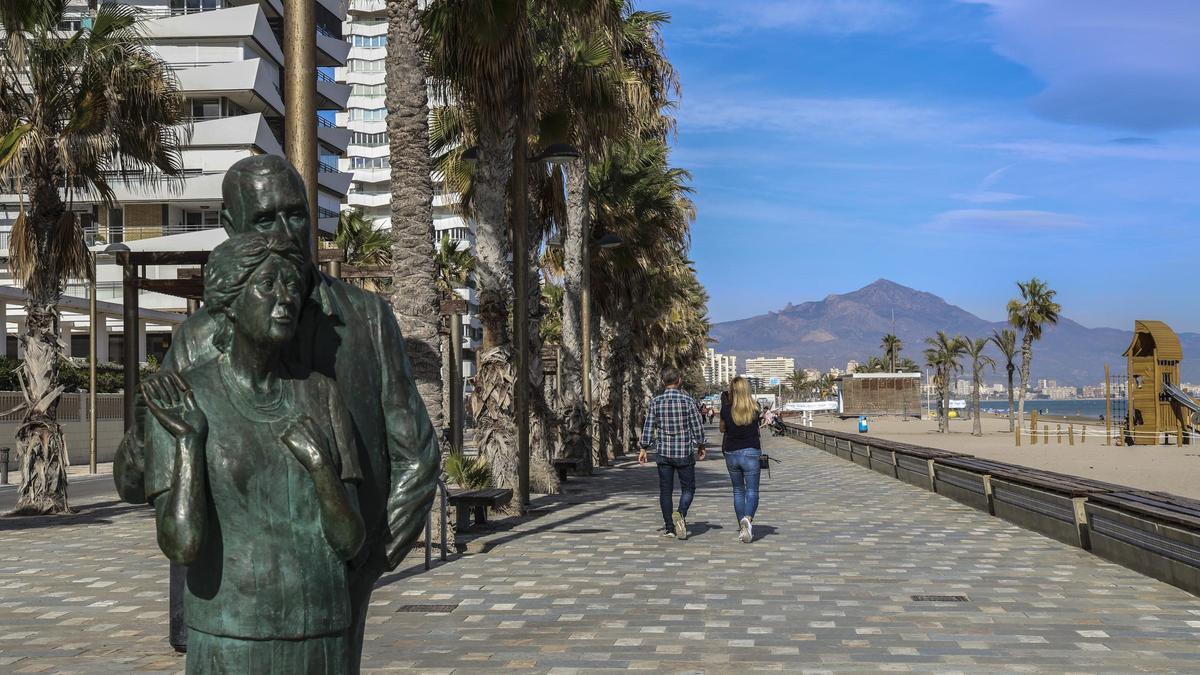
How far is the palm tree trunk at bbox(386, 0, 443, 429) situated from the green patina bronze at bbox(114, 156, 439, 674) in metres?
9.62

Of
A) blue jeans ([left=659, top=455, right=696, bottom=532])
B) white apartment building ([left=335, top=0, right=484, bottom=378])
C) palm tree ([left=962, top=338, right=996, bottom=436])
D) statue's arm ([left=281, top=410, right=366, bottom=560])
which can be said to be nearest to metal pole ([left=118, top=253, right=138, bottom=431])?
blue jeans ([left=659, top=455, right=696, bottom=532])

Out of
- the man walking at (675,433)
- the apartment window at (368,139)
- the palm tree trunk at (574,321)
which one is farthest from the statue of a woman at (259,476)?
the apartment window at (368,139)

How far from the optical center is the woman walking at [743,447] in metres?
12.7

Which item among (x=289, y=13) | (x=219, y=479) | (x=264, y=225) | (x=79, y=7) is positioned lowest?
(x=219, y=479)

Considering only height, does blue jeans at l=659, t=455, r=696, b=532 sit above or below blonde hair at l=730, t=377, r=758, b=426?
below

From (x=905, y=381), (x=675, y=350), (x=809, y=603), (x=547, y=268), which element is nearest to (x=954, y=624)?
(x=809, y=603)

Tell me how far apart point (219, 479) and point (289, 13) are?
245 inches

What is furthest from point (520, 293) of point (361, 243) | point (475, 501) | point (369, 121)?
point (369, 121)

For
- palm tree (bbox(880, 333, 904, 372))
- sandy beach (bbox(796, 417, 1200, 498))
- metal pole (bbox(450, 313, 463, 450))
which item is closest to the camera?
metal pole (bbox(450, 313, 463, 450))

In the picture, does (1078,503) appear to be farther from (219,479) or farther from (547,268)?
(547,268)

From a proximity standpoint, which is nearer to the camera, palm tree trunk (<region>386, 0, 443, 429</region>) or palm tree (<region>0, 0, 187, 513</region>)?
palm tree trunk (<region>386, 0, 443, 429</region>)

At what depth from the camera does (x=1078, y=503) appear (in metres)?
12.1

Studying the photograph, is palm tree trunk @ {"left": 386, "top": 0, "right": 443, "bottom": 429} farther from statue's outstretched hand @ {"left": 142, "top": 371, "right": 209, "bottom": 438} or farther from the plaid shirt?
statue's outstretched hand @ {"left": 142, "top": 371, "right": 209, "bottom": 438}

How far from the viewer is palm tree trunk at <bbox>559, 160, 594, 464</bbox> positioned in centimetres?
2395
